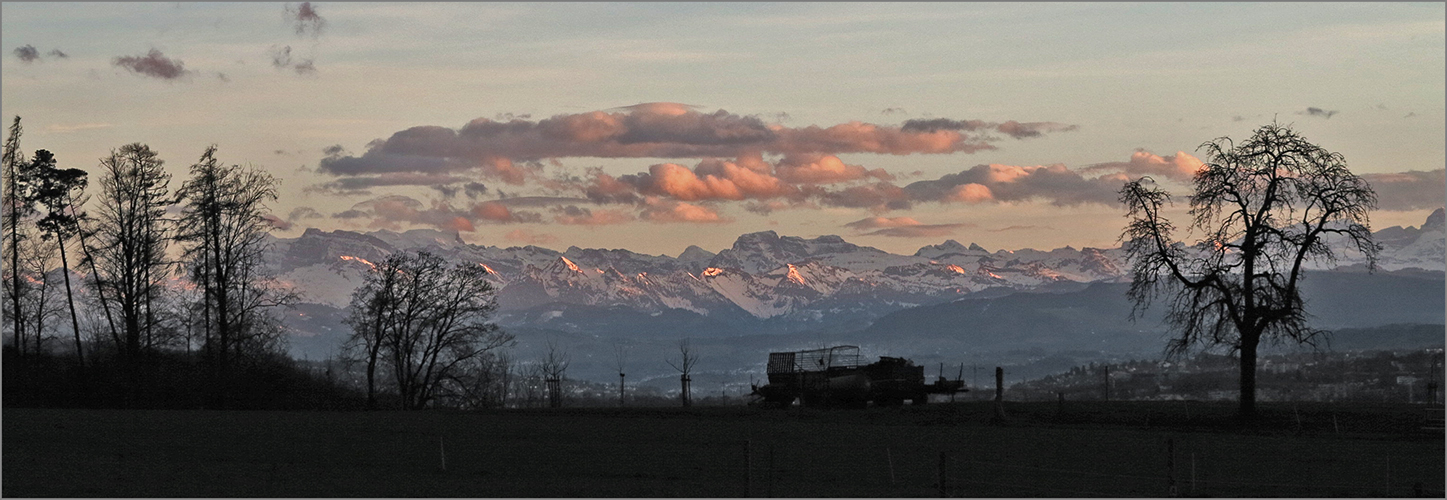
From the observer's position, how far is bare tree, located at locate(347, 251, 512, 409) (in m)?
104

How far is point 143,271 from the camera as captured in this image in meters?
83.1

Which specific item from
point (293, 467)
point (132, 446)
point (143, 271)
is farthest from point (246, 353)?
point (293, 467)

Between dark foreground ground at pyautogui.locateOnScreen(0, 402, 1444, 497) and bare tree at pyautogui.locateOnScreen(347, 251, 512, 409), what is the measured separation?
30.9 metres

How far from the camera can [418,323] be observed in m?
108

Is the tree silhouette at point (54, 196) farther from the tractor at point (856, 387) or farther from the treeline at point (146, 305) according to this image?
the tractor at point (856, 387)

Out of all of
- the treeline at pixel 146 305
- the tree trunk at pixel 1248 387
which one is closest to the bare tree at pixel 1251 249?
the tree trunk at pixel 1248 387

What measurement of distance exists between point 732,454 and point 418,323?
2297 inches

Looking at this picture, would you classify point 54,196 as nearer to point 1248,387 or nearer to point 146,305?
point 146,305

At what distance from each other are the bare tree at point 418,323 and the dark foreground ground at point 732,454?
30.9m

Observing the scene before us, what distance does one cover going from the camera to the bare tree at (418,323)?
10412cm

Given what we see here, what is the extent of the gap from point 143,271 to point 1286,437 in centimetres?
5725

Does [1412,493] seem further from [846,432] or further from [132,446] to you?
[132,446]

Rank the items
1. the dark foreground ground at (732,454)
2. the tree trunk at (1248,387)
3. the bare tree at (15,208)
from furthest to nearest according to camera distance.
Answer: the bare tree at (15,208) < the tree trunk at (1248,387) < the dark foreground ground at (732,454)

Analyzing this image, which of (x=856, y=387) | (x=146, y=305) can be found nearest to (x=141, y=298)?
(x=146, y=305)
